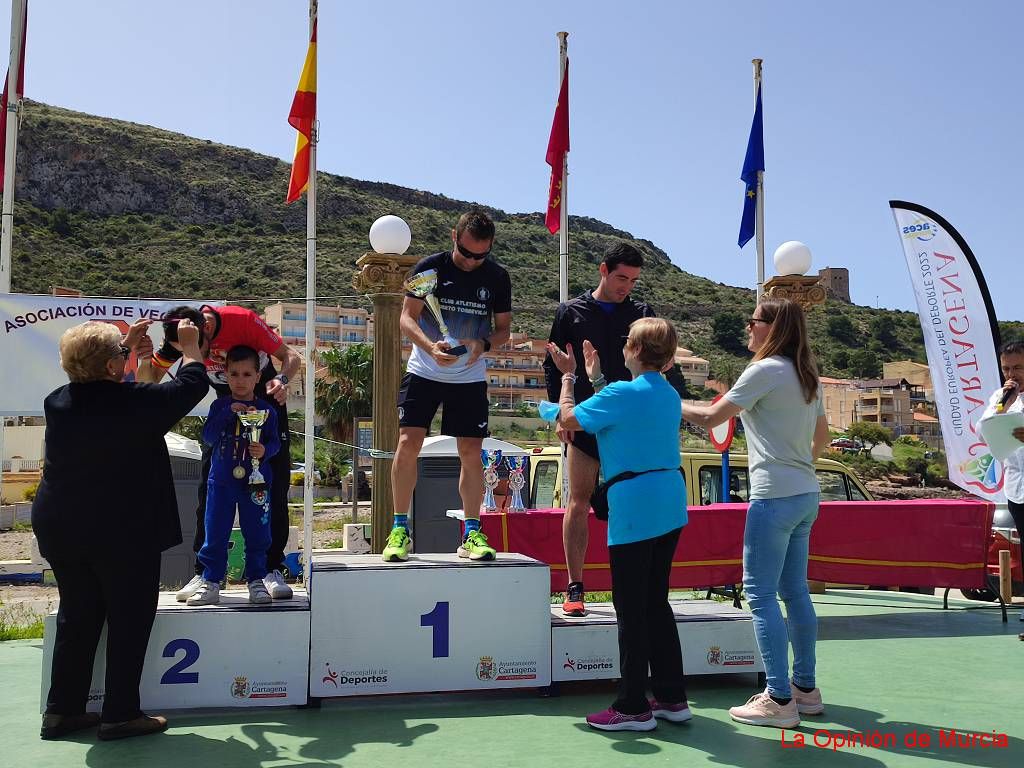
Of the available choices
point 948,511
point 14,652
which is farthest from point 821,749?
point 14,652

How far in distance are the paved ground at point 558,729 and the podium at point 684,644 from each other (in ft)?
0.43

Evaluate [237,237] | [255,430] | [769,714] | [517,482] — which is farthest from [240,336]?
[237,237]

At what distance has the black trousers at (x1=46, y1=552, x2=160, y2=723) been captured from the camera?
344cm

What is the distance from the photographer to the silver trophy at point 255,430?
4.08 m

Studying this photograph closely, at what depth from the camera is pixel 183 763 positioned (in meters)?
3.15

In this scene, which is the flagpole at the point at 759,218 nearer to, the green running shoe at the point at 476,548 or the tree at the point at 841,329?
the green running shoe at the point at 476,548

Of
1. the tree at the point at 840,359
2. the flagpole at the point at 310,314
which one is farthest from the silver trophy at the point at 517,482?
the tree at the point at 840,359

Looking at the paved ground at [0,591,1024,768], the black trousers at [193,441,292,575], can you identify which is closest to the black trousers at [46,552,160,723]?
the paved ground at [0,591,1024,768]

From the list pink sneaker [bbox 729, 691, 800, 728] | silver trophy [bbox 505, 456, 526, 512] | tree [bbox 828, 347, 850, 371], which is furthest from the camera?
tree [bbox 828, 347, 850, 371]

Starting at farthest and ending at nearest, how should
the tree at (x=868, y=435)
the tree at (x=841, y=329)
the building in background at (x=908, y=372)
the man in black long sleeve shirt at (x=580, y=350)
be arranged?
the tree at (x=841, y=329) → the building in background at (x=908, y=372) → the tree at (x=868, y=435) → the man in black long sleeve shirt at (x=580, y=350)

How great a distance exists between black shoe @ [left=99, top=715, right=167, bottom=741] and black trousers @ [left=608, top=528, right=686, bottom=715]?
1.87 m

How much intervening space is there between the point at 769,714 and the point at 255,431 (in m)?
2.62

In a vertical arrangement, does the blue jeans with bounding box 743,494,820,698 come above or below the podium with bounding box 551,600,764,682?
above

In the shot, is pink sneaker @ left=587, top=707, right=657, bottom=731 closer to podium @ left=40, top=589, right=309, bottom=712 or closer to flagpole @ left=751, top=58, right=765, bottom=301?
podium @ left=40, top=589, right=309, bottom=712
